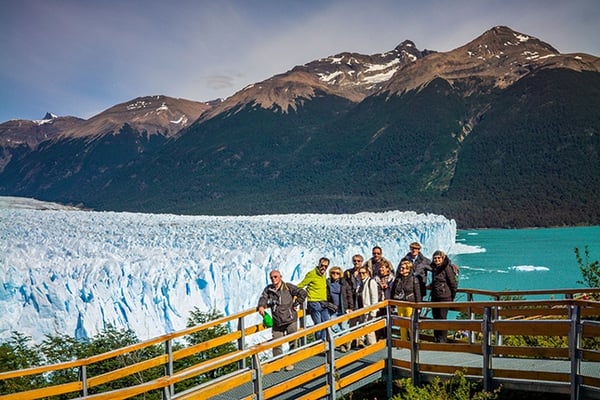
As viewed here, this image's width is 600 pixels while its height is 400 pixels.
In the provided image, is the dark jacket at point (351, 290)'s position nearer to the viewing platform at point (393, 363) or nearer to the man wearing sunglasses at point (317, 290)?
the man wearing sunglasses at point (317, 290)

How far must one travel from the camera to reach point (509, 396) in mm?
4980

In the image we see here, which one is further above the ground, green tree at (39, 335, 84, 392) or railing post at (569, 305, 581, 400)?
railing post at (569, 305, 581, 400)

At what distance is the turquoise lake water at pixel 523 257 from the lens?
28.2 m

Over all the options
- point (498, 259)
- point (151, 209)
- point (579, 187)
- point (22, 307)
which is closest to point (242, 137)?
point (151, 209)

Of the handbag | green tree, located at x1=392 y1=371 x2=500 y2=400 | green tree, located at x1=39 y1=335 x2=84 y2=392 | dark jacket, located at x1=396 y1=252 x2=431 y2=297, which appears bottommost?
green tree, located at x1=39 y1=335 x2=84 y2=392

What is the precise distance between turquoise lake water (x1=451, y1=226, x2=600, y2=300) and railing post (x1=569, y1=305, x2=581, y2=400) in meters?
21.8

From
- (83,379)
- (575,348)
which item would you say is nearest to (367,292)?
(575,348)

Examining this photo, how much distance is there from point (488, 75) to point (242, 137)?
47351 mm

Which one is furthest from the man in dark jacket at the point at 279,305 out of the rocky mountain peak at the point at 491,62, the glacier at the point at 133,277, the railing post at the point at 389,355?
the rocky mountain peak at the point at 491,62

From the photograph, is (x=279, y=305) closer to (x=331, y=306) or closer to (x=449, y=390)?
(x=331, y=306)

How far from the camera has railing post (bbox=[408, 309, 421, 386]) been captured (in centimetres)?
500

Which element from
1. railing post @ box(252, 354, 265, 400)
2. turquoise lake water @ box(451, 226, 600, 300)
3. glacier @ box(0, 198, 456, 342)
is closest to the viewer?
railing post @ box(252, 354, 265, 400)

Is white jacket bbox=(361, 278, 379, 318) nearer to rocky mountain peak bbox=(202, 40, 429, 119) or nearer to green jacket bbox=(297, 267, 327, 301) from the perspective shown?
→ green jacket bbox=(297, 267, 327, 301)

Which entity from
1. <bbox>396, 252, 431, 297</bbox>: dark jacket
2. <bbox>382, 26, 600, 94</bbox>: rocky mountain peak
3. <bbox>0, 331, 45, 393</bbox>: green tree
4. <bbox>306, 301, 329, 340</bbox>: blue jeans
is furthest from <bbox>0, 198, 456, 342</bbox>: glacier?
<bbox>382, 26, 600, 94</bbox>: rocky mountain peak
